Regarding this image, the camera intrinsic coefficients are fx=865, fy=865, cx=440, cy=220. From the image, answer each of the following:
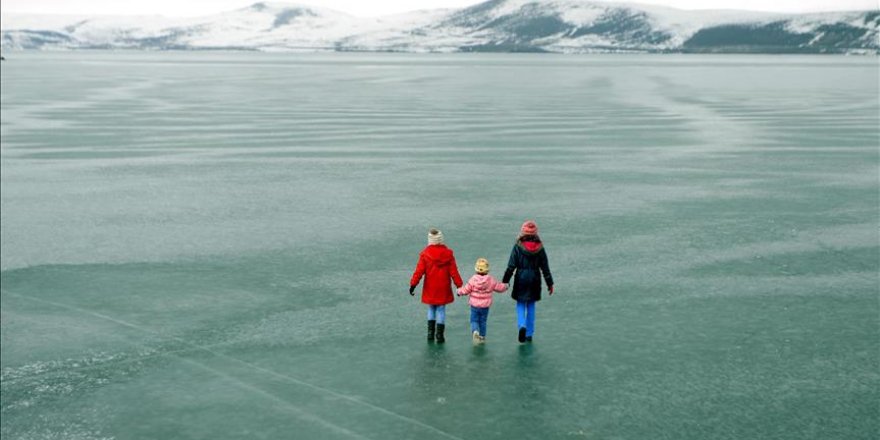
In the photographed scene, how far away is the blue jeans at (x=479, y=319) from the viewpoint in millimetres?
10422

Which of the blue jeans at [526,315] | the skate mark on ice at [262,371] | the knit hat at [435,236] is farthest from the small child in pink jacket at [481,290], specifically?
the skate mark on ice at [262,371]

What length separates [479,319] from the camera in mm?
10477

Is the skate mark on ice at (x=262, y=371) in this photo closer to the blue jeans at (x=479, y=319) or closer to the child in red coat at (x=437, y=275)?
the child in red coat at (x=437, y=275)

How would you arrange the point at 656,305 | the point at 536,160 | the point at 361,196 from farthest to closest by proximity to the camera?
the point at 536,160 < the point at 361,196 < the point at 656,305

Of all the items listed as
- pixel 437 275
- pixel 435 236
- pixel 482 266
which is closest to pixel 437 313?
pixel 437 275

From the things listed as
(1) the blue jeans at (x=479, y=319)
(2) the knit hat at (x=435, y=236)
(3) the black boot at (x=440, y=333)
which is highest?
(2) the knit hat at (x=435, y=236)

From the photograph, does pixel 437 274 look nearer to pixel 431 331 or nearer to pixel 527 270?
pixel 431 331

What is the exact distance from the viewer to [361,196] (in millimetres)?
20031

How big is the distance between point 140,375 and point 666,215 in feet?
37.1

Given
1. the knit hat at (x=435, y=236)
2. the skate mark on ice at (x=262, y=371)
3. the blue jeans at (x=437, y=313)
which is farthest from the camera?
the blue jeans at (x=437, y=313)

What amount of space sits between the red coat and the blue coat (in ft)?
2.26

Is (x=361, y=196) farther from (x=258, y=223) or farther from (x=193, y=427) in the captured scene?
(x=193, y=427)

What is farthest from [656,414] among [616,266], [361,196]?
[361,196]

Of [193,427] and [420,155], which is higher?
[420,155]
